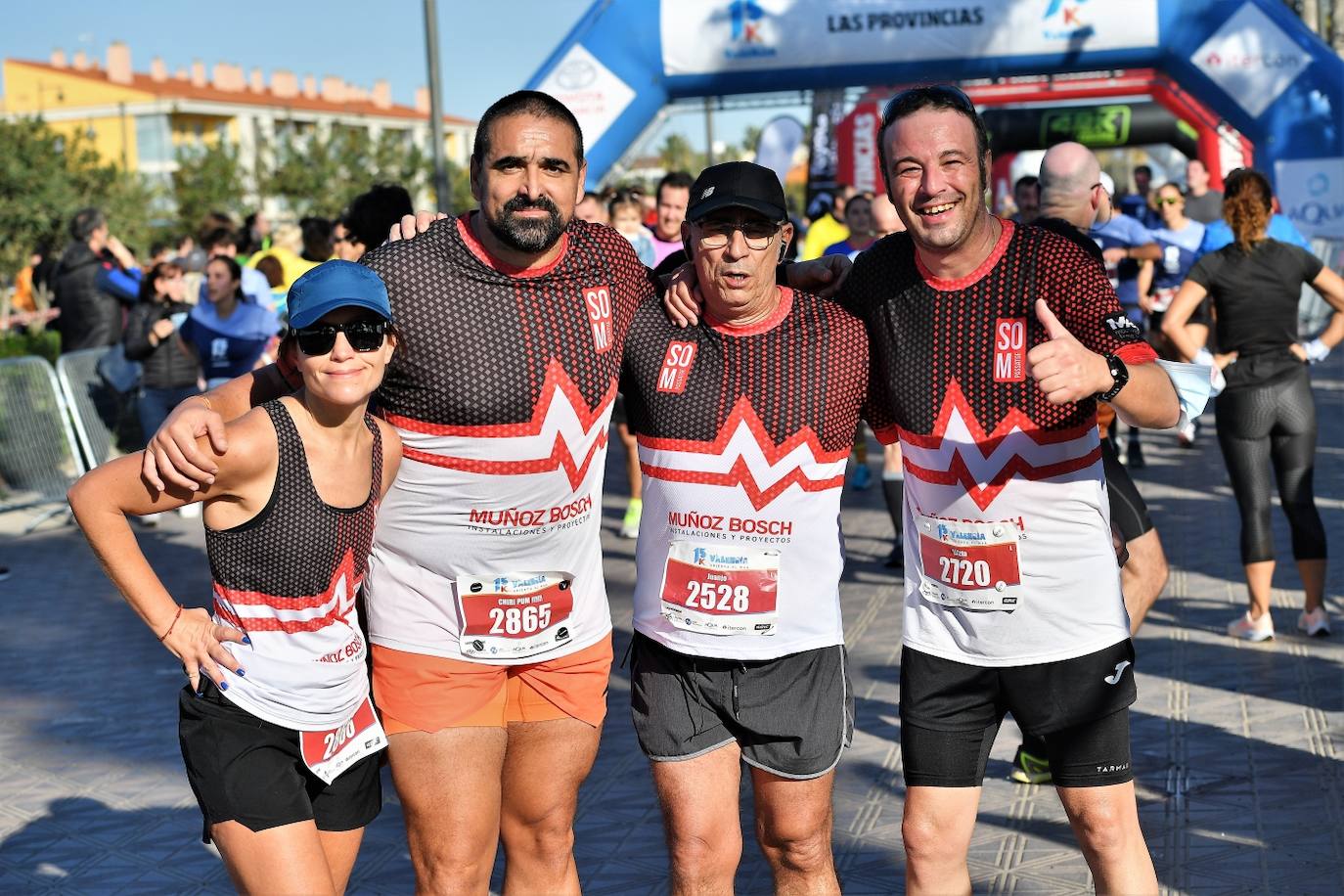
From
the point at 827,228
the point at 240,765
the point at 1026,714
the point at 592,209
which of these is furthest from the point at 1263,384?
the point at 827,228

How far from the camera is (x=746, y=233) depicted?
140 inches

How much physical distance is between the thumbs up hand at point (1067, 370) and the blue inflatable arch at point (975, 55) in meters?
11.6

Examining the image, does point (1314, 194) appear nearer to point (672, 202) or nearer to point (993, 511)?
point (672, 202)

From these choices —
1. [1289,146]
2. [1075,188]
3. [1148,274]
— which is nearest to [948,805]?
[1075,188]

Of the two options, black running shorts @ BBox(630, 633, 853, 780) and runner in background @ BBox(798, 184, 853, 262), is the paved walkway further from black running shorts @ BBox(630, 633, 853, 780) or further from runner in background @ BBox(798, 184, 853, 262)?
runner in background @ BBox(798, 184, 853, 262)

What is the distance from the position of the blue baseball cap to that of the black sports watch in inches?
59.2

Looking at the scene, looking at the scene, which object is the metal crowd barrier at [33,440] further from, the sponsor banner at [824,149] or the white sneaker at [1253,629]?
the sponsor banner at [824,149]

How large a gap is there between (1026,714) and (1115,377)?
2.77 ft

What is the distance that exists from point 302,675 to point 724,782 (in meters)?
1.03

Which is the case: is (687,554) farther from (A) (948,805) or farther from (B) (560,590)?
(A) (948,805)

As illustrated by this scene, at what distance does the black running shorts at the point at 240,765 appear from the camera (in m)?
3.17

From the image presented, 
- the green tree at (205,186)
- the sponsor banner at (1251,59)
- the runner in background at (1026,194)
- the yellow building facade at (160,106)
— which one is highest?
the yellow building facade at (160,106)

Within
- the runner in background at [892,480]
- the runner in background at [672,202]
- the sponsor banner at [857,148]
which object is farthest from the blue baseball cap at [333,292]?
the sponsor banner at [857,148]

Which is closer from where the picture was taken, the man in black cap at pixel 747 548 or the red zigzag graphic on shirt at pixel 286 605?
the red zigzag graphic on shirt at pixel 286 605
